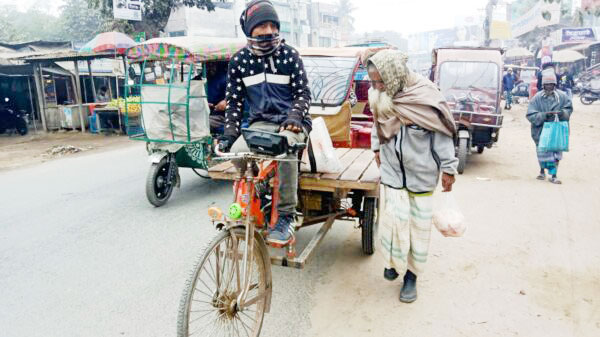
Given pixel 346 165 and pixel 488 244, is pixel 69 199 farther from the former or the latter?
pixel 488 244

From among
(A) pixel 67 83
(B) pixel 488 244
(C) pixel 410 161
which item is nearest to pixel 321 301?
(C) pixel 410 161

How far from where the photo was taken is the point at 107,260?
4.27 metres

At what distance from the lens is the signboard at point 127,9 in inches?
634

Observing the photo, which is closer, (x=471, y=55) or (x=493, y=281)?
(x=493, y=281)

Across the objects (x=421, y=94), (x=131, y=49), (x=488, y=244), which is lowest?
(x=488, y=244)

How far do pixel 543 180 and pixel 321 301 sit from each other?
5487mm

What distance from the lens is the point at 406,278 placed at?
356 cm

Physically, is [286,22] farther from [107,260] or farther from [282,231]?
[282,231]

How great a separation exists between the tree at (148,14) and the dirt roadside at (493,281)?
710 inches

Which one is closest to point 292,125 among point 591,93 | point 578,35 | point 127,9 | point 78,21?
point 127,9

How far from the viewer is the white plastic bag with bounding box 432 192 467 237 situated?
3418 mm

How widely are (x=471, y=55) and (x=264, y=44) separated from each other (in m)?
7.58

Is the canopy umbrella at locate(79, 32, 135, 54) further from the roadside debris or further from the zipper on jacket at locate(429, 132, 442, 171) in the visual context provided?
the zipper on jacket at locate(429, 132, 442, 171)

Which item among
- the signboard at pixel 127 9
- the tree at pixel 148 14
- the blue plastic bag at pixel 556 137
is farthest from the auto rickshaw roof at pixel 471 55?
the tree at pixel 148 14
